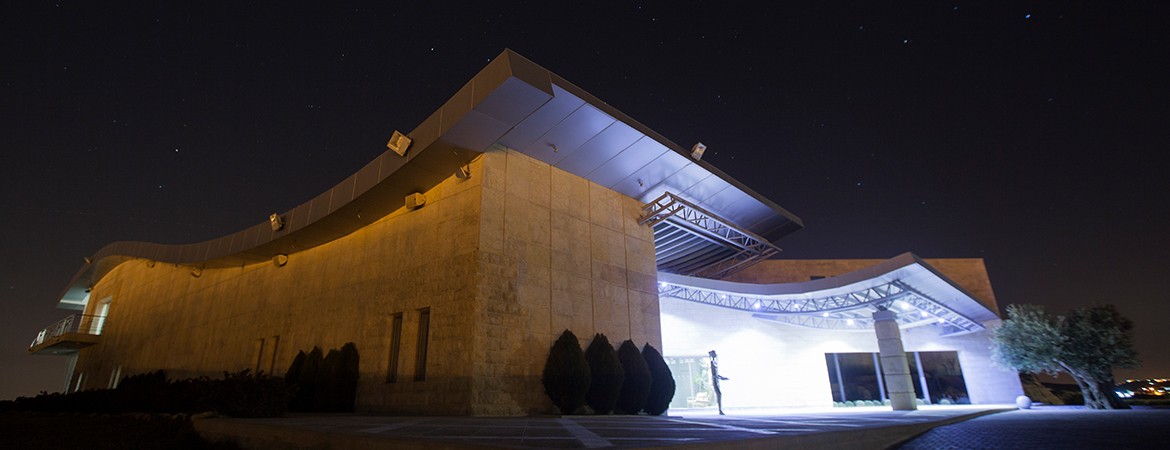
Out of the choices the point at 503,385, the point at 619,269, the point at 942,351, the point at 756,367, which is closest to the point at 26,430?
the point at 503,385

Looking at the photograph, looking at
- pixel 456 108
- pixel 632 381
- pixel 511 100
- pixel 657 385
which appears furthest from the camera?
pixel 657 385

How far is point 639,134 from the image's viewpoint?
13977 mm

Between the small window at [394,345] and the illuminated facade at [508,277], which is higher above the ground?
the illuminated facade at [508,277]

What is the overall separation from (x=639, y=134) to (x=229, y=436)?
10785 mm

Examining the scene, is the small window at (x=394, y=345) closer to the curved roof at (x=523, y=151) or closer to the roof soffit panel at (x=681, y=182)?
the curved roof at (x=523, y=151)

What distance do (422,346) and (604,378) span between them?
4.83 metres

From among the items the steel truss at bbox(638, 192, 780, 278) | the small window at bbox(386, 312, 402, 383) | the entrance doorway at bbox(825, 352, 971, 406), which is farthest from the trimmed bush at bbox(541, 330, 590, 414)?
the entrance doorway at bbox(825, 352, 971, 406)

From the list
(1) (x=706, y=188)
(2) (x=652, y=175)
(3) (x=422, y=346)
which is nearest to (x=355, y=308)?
(3) (x=422, y=346)

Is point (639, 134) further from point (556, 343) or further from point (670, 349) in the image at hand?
point (670, 349)

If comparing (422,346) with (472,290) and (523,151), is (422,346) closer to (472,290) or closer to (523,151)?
(472,290)

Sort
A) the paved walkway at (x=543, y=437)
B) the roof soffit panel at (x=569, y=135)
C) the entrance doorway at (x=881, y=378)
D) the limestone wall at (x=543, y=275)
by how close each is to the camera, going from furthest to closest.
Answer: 1. the entrance doorway at (x=881, y=378)
2. the roof soffit panel at (x=569, y=135)
3. the limestone wall at (x=543, y=275)
4. the paved walkway at (x=543, y=437)

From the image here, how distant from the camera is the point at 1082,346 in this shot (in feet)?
78.7

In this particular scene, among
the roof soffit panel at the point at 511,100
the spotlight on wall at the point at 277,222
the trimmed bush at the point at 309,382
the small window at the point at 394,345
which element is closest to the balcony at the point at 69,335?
the spotlight on wall at the point at 277,222

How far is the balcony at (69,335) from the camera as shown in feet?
101
